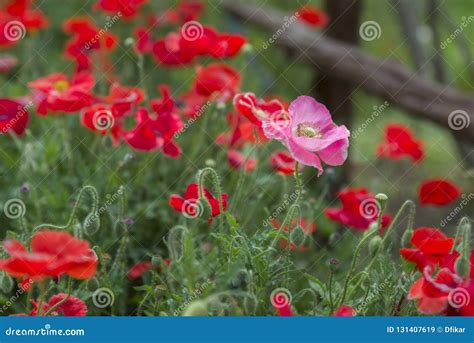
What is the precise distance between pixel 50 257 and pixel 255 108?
67 cm

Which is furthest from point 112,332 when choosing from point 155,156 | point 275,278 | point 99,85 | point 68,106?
point 99,85

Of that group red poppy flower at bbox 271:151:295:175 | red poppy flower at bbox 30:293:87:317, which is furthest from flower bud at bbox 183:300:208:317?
red poppy flower at bbox 271:151:295:175

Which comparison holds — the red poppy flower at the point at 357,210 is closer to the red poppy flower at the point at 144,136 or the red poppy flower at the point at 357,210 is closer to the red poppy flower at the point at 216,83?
the red poppy flower at the point at 144,136

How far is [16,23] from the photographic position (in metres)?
2.92

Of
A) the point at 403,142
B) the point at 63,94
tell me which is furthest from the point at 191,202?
the point at 403,142

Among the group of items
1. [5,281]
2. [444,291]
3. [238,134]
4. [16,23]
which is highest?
[444,291]

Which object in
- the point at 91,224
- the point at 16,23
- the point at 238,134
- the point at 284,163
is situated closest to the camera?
the point at 91,224

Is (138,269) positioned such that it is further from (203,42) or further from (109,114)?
(203,42)

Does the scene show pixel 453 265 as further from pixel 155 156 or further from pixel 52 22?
pixel 52 22

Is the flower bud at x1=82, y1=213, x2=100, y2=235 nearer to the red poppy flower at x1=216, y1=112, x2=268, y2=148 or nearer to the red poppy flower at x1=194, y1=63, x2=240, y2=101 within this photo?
the red poppy flower at x1=216, y1=112, x2=268, y2=148

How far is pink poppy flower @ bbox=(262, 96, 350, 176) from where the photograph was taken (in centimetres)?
164

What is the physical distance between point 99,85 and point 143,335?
189cm

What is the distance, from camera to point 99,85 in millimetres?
3314

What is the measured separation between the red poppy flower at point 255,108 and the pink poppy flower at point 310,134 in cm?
15
